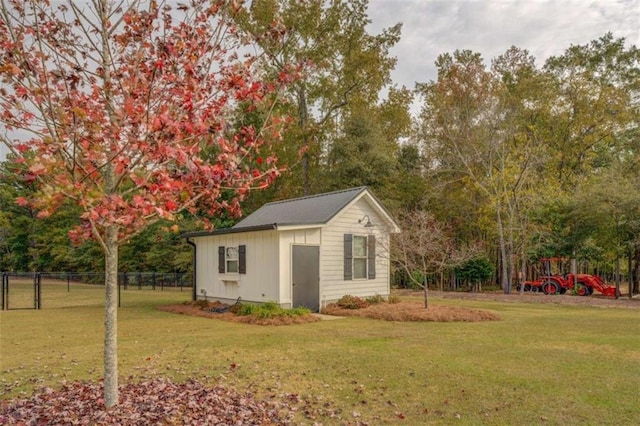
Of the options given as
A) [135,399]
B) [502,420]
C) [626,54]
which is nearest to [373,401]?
[502,420]

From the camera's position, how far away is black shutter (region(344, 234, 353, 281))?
13631mm

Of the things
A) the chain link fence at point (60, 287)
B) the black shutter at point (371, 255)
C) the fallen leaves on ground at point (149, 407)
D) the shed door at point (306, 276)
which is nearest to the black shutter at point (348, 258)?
the black shutter at point (371, 255)

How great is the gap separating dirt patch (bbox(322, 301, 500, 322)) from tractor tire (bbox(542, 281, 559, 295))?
392 inches

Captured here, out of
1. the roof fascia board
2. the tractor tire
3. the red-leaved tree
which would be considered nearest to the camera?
the red-leaved tree

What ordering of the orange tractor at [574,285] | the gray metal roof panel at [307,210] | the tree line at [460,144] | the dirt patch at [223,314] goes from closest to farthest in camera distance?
1. the dirt patch at [223,314]
2. the gray metal roof panel at [307,210]
3. the orange tractor at [574,285]
4. the tree line at [460,144]

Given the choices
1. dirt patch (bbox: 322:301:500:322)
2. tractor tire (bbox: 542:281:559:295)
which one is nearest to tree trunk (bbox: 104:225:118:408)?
dirt patch (bbox: 322:301:500:322)

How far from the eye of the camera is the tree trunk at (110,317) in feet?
13.1

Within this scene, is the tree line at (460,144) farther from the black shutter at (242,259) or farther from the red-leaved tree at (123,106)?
the red-leaved tree at (123,106)

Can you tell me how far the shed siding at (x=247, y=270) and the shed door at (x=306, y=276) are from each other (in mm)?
636

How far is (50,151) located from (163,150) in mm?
733

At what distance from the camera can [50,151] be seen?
10.2 feet

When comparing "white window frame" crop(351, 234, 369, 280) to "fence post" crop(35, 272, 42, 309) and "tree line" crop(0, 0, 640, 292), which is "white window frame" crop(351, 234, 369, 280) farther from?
"fence post" crop(35, 272, 42, 309)

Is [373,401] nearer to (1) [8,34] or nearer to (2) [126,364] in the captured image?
(2) [126,364]

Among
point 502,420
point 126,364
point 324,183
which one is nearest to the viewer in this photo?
point 502,420
